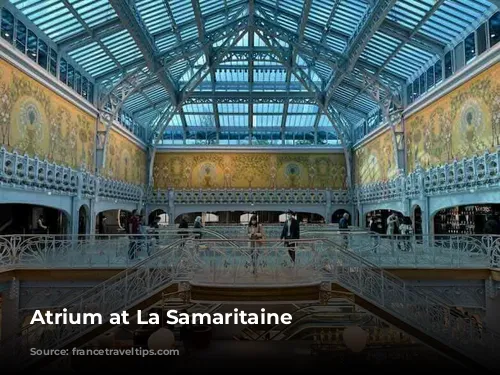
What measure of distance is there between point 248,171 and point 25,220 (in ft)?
60.2

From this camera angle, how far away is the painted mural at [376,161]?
80.4ft

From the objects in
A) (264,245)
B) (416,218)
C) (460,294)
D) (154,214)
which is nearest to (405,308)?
(460,294)

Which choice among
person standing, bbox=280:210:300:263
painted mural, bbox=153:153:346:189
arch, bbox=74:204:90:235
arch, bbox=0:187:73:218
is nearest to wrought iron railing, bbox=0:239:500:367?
person standing, bbox=280:210:300:263

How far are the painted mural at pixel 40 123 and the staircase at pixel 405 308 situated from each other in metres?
11.4

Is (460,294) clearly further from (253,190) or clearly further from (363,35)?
(253,190)

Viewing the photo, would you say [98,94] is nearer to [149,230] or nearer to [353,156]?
[149,230]

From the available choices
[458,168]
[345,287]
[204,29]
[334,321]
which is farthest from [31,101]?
[458,168]

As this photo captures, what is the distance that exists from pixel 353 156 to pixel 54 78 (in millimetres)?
24013

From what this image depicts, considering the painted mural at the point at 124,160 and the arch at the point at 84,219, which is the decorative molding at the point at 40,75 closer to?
the painted mural at the point at 124,160

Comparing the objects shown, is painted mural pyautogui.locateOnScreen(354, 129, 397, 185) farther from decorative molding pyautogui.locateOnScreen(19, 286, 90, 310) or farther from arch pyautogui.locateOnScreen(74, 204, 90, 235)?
decorative molding pyautogui.locateOnScreen(19, 286, 90, 310)

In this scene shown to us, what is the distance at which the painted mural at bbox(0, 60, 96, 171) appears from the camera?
45.4ft

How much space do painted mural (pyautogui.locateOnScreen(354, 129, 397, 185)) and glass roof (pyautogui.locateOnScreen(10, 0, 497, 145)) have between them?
2.59 m

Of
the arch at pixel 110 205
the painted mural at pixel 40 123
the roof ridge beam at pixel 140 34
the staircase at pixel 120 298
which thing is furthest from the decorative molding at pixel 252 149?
the staircase at pixel 120 298

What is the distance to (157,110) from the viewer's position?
3297cm
